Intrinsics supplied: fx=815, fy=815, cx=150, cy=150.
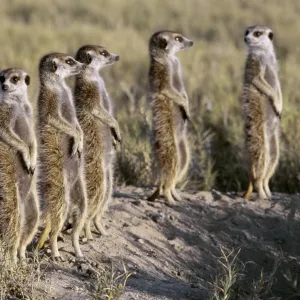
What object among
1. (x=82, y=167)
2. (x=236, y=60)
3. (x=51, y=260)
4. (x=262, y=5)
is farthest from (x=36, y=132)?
(x=262, y=5)

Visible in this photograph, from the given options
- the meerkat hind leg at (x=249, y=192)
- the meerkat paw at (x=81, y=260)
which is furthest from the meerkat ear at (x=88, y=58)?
the meerkat hind leg at (x=249, y=192)

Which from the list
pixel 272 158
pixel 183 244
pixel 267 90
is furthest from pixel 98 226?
pixel 267 90

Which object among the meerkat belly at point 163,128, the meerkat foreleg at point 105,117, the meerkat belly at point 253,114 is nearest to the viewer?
the meerkat foreleg at point 105,117

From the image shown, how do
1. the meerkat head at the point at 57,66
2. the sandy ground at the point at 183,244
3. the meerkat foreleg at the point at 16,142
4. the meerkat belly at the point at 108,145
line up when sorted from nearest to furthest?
the sandy ground at the point at 183,244 < the meerkat foreleg at the point at 16,142 < the meerkat head at the point at 57,66 < the meerkat belly at the point at 108,145

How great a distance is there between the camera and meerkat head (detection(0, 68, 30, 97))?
516 cm

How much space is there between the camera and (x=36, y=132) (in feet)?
18.3

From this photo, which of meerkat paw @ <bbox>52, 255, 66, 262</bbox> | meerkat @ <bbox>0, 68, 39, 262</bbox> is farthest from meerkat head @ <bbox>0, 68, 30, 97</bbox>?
meerkat paw @ <bbox>52, 255, 66, 262</bbox>

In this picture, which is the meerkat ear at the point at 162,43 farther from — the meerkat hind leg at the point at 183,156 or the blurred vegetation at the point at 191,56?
the meerkat hind leg at the point at 183,156

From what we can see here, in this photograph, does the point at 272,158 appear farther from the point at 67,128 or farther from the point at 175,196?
the point at 67,128

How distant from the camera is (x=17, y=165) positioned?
5.04 m

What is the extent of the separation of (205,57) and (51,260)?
30.7 ft

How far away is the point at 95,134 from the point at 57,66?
57 cm

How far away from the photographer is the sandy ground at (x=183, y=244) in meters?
4.87

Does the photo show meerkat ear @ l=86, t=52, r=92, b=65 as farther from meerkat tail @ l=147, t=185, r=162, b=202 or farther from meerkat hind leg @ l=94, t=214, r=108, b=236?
meerkat tail @ l=147, t=185, r=162, b=202
